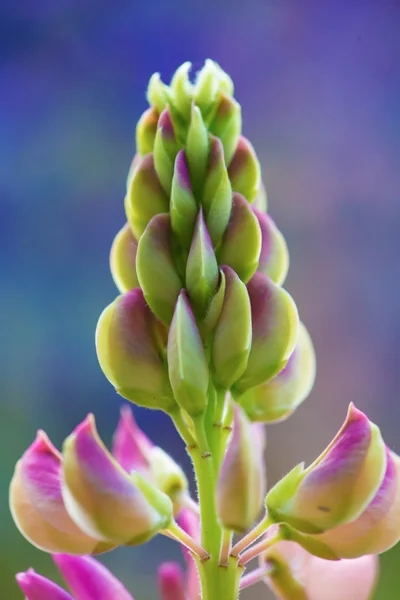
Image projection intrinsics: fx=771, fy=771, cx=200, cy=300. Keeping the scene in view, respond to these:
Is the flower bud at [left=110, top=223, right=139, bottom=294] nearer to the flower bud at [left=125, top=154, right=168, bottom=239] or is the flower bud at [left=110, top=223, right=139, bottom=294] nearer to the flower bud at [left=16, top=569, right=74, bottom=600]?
the flower bud at [left=125, top=154, right=168, bottom=239]

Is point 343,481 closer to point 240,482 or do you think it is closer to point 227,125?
point 240,482

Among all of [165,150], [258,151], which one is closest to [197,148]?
[165,150]

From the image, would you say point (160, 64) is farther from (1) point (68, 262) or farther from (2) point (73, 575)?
(2) point (73, 575)

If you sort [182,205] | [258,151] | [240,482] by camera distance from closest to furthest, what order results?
[240,482], [182,205], [258,151]

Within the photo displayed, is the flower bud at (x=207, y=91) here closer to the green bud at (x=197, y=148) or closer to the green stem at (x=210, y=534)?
the green bud at (x=197, y=148)

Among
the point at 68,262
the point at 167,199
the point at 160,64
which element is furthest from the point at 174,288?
the point at 160,64
